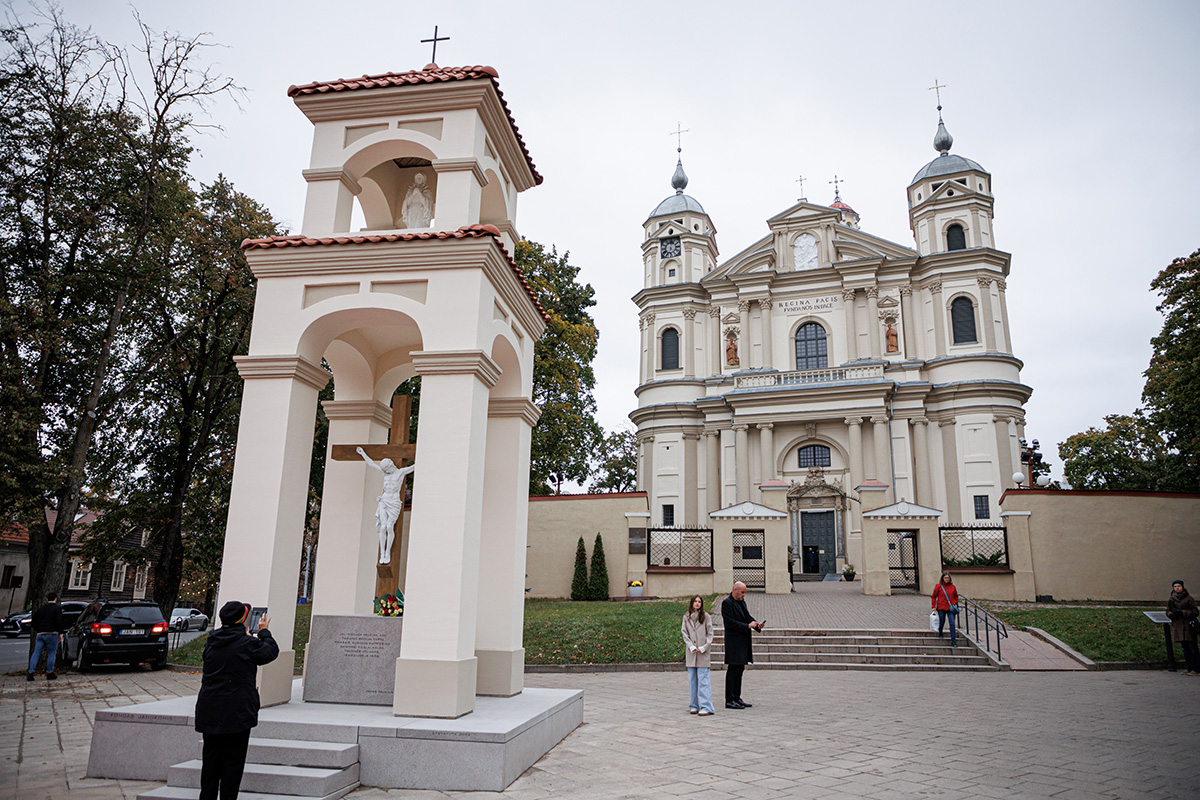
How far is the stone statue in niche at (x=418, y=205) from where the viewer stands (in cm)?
922

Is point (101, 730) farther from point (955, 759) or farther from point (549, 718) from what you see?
point (955, 759)

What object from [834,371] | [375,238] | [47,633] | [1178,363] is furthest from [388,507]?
[834,371]

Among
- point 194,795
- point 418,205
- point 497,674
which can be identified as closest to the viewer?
point 194,795

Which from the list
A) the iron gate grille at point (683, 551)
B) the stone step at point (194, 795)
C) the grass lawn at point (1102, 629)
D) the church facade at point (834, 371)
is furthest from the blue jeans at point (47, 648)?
the church facade at point (834, 371)

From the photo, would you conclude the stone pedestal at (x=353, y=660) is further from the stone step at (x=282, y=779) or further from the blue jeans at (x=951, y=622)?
the blue jeans at (x=951, y=622)

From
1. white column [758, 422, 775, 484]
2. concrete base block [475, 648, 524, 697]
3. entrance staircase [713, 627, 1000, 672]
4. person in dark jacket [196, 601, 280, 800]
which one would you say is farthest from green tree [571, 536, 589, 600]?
person in dark jacket [196, 601, 280, 800]

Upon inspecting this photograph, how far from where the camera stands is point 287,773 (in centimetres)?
543

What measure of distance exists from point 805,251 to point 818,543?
47.9ft

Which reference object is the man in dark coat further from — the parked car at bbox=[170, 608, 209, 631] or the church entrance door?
the parked car at bbox=[170, 608, 209, 631]

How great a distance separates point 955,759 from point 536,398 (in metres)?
19.3

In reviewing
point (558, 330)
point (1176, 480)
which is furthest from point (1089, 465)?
point (558, 330)

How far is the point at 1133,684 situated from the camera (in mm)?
11125

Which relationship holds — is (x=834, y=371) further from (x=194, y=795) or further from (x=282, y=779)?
(x=194, y=795)

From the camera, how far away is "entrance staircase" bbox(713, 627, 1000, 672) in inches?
531
